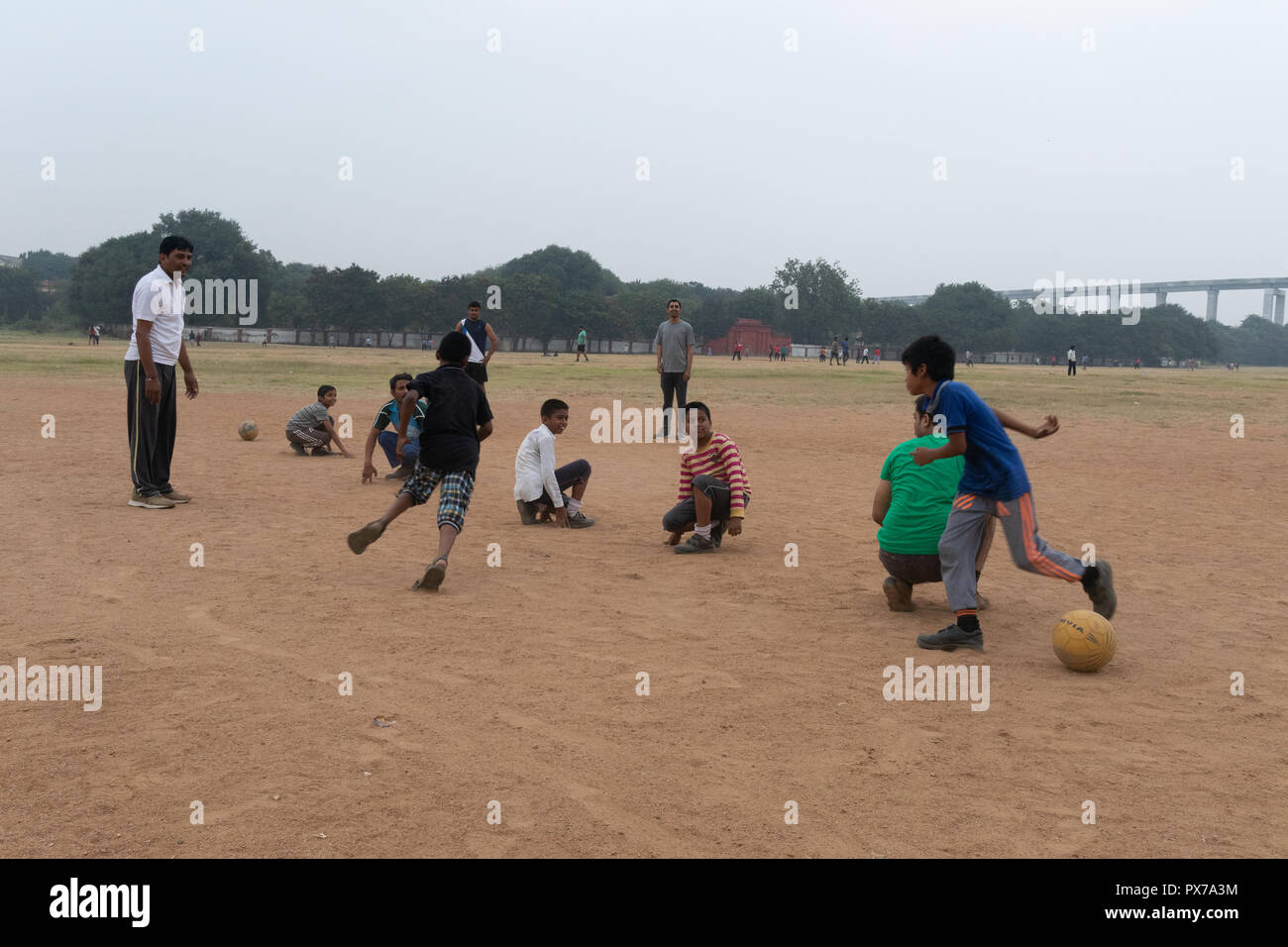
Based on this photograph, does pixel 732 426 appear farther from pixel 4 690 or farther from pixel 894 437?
pixel 4 690

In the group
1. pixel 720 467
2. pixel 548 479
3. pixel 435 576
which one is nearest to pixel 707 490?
pixel 720 467

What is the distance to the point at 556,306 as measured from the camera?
309 feet

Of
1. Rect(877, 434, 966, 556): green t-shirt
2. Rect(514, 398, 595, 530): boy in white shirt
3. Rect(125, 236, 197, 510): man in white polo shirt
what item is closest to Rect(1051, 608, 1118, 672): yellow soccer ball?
Rect(877, 434, 966, 556): green t-shirt

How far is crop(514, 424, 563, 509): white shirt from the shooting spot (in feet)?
30.8

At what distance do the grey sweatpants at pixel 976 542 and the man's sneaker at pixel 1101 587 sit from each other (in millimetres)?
130

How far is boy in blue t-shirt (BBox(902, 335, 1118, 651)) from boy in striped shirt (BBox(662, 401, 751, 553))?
261 centimetres

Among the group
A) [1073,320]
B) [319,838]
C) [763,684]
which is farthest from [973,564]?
[1073,320]

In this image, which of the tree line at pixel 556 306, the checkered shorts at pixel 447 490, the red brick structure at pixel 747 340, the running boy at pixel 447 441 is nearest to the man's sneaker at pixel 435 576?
the running boy at pixel 447 441

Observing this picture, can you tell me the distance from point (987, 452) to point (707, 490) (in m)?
2.98

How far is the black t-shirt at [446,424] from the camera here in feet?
23.8

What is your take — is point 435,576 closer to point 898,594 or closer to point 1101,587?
point 898,594

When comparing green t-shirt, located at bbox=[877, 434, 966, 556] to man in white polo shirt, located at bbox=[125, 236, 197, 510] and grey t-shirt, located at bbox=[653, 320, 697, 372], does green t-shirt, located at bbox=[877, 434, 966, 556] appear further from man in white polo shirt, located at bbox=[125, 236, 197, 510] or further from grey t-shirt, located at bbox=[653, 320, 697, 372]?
grey t-shirt, located at bbox=[653, 320, 697, 372]

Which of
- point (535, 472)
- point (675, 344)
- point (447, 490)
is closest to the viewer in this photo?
point (447, 490)

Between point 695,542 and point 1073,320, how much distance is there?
5075 inches
